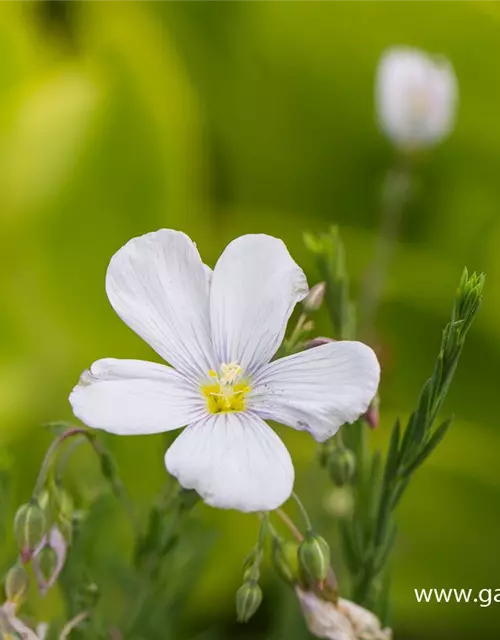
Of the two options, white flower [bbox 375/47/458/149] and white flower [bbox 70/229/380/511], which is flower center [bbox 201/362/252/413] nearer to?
white flower [bbox 70/229/380/511]

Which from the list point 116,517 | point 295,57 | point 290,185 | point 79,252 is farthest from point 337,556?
point 295,57

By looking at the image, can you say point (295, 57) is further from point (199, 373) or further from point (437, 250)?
point (199, 373)

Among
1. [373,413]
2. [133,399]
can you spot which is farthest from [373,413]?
[133,399]

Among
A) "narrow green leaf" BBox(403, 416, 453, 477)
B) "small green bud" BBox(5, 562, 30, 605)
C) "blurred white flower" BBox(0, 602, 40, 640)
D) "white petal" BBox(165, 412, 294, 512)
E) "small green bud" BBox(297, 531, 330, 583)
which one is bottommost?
"blurred white flower" BBox(0, 602, 40, 640)

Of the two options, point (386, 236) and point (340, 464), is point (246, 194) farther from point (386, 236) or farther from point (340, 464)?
point (340, 464)

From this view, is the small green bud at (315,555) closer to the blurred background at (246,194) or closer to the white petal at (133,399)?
the white petal at (133,399)

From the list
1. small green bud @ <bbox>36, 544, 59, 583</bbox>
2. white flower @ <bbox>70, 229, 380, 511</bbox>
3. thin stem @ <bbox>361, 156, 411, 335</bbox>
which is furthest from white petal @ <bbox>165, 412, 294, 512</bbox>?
thin stem @ <bbox>361, 156, 411, 335</bbox>

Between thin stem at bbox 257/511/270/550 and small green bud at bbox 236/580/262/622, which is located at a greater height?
thin stem at bbox 257/511/270/550

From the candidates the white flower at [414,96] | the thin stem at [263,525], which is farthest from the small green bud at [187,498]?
the white flower at [414,96]
